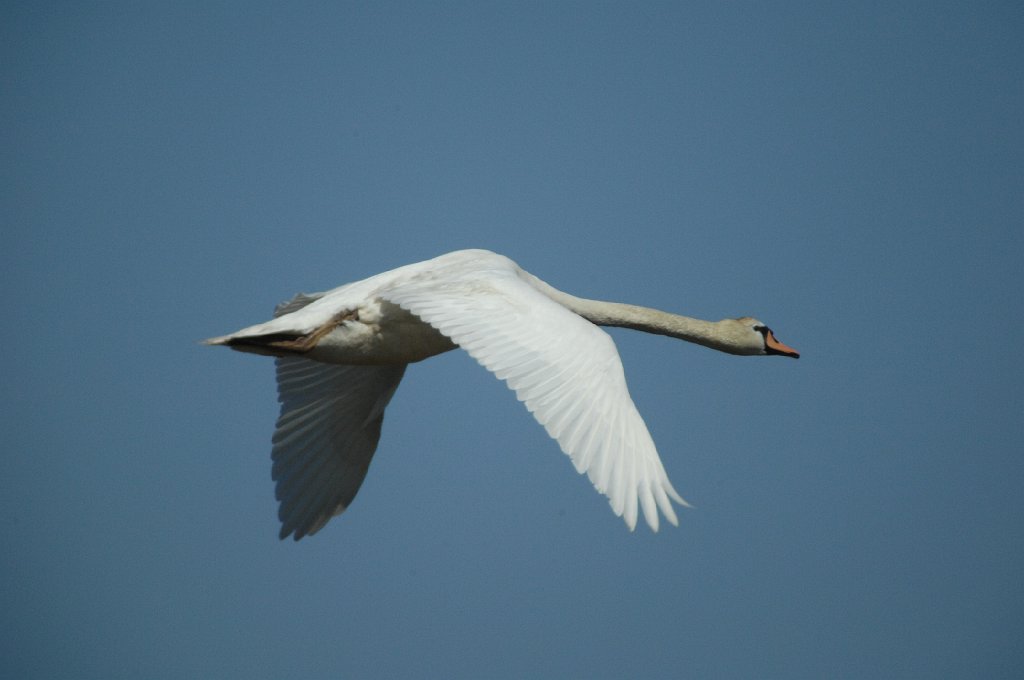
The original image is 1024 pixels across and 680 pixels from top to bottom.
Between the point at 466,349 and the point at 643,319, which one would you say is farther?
the point at 643,319

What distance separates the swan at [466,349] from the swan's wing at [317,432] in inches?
0.4

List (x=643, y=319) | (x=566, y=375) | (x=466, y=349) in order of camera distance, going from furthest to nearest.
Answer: (x=643, y=319)
(x=466, y=349)
(x=566, y=375)

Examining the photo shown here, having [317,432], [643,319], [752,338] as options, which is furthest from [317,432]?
[752,338]

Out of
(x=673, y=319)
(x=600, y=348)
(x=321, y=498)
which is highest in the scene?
(x=673, y=319)

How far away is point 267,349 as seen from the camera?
10.8 metres

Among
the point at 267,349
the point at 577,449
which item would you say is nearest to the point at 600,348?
the point at 577,449

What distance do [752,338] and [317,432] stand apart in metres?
4.56

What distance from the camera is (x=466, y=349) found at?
9102mm

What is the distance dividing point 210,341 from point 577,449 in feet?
12.0

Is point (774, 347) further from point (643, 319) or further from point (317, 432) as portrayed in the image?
point (317, 432)

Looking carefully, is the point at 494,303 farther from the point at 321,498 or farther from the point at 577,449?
the point at 321,498

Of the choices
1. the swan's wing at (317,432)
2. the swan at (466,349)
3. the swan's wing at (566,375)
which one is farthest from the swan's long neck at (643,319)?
the swan's wing at (317,432)

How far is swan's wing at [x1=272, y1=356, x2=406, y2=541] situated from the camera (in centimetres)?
1327

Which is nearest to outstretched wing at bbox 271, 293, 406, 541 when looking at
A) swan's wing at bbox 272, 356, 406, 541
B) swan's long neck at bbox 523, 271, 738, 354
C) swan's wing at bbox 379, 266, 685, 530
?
swan's wing at bbox 272, 356, 406, 541
